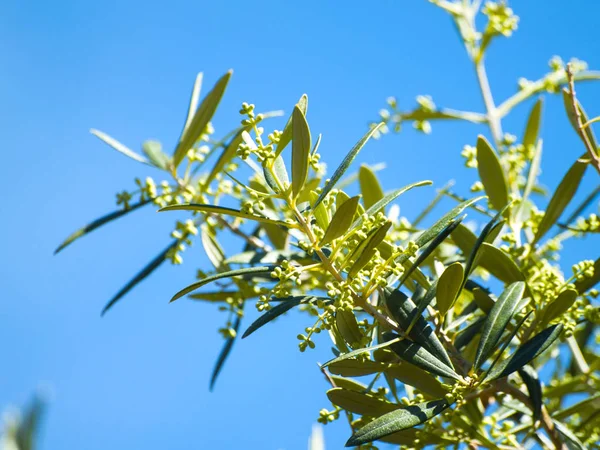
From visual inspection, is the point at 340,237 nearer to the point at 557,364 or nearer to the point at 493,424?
the point at 493,424

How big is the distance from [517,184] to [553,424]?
2.60 feet

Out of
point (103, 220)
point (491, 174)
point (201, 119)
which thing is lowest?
point (491, 174)

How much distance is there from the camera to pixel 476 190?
1.96 meters

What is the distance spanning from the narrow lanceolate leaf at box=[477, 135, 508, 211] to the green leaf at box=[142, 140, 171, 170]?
0.90m

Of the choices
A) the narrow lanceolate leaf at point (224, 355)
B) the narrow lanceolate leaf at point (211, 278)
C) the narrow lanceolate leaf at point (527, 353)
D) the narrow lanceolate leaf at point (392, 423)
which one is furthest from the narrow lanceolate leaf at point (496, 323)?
the narrow lanceolate leaf at point (224, 355)

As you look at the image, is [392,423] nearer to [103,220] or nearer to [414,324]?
A: [414,324]

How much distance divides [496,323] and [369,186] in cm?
53

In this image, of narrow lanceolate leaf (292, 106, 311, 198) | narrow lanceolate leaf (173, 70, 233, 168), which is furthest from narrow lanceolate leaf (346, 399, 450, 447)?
narrow lanceolate leaf (173, 70, 233, 168)

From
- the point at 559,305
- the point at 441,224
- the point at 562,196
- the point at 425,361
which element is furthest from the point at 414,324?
the point at 562,196

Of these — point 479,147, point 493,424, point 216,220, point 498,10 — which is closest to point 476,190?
point 479,147

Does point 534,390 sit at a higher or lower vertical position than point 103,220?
lower

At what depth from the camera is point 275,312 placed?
1337mm

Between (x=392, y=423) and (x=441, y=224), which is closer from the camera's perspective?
(x=392, y=423)

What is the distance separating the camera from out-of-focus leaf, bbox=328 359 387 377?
4.47 ft
